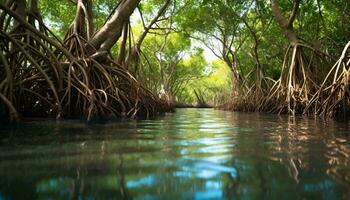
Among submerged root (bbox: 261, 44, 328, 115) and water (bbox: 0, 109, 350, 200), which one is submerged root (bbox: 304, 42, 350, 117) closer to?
submerged root (bbox: 261, 44, 328, 115)

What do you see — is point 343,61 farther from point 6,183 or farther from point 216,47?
point 216,47

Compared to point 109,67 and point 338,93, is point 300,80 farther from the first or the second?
point 109,67

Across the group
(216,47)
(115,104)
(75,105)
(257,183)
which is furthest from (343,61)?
(216,47)

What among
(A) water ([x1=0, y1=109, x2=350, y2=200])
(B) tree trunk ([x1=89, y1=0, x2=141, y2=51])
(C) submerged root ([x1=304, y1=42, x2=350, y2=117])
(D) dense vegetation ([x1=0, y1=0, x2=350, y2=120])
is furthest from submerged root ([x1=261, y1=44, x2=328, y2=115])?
(A) water ([x1=0, y1=109, x2=350, y2=200])

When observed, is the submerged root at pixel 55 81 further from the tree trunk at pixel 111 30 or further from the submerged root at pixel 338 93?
Result: the submerged root at pixel 338 93

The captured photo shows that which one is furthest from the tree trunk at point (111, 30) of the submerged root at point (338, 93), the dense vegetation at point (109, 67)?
the submerged root at point (338, 93)

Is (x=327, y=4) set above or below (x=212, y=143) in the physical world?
above

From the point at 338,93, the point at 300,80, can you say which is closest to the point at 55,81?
the point at 338,93

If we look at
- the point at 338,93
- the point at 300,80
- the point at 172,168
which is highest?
the point at 300,80

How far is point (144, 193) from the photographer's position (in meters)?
1.33

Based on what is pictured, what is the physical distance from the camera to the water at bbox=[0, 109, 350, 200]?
1339 mm

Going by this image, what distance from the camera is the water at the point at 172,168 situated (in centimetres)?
134

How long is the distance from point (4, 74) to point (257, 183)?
148 inches

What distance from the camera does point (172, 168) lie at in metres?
1.76
